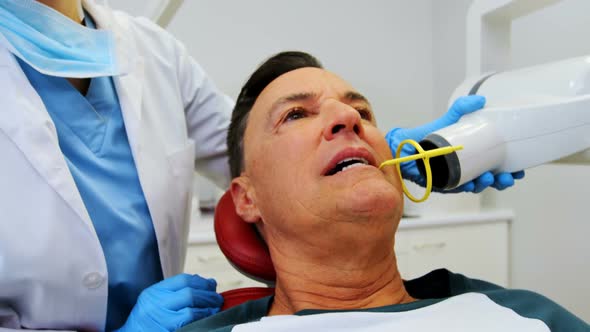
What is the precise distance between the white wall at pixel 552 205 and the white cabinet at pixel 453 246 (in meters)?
0.10

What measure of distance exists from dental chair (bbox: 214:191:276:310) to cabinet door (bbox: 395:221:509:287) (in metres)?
1.32

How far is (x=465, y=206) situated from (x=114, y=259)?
2.03m

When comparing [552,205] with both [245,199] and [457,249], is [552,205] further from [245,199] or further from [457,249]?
[245,199]

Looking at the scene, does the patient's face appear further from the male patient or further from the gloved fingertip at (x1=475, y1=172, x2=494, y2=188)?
the gloved fingertip at (x1=475, y1=172, x2=494, y2=188)

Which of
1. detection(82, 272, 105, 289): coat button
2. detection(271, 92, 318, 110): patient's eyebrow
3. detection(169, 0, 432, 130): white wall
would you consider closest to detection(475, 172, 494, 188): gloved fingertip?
detection(271, 92, 318, 110): patient's eyebrow

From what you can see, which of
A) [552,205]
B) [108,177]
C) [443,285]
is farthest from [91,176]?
[552,205]

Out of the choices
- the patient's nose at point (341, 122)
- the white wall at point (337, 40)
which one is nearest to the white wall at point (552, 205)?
the white wall at point (337, 40)

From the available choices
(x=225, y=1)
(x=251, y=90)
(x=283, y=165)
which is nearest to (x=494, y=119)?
(x=283, y=165)

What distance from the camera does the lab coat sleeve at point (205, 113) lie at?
135 cm

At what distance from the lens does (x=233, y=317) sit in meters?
0.99

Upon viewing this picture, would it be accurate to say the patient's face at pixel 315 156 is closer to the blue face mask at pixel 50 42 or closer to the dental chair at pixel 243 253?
Answer: the dental chair at pixel 243 253

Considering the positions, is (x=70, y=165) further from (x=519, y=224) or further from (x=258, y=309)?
(x=519, y=224)

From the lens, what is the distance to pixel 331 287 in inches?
38.5

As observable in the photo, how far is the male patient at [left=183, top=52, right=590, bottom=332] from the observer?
83 cm
